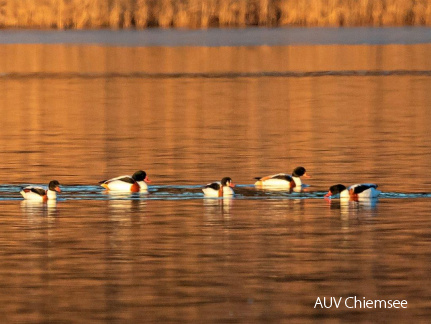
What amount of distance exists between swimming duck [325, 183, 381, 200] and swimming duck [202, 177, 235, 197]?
116cm

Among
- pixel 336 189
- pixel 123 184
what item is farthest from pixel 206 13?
pixel 336 189

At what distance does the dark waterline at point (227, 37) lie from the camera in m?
49.4

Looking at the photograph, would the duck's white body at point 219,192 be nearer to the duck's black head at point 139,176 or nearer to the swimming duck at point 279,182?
the swimming duck at point 279,182

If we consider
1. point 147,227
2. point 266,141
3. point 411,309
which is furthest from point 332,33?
point 411,309

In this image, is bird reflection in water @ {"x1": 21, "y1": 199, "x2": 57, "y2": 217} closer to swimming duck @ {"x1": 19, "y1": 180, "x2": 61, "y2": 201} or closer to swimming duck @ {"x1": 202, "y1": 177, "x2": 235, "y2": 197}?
swimming duck @ {"x1": 19, "y1": 180, "x2": 61, "y2": 201}

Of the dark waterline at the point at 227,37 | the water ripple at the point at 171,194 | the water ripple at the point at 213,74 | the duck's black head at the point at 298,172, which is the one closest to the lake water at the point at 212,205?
the water ripple at the point at 171,194

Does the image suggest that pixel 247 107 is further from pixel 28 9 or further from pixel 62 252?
pixel 28 9

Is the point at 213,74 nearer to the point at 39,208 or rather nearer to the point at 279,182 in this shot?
the point at 279,182

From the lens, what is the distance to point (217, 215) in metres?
14.6

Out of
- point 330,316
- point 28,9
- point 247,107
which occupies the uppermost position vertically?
point 28,9

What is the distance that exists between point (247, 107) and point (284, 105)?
2.65 feet

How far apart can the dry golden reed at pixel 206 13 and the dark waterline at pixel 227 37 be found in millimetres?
680

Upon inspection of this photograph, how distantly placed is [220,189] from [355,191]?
4.96ft

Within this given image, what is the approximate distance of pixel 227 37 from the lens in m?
51.5
